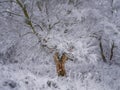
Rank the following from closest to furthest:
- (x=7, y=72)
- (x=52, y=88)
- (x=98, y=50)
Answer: (x=52, y=88)
(x=7, y=72)
(x=98, y=50)

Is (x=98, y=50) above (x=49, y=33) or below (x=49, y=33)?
below

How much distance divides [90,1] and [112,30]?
1.56 m

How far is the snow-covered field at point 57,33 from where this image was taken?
9219mm

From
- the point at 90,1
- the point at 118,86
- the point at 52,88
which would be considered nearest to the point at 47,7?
the point at 90,1

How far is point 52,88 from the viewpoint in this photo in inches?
385

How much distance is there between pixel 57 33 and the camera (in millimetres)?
9375

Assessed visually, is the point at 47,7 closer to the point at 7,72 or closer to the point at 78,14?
the point at 78,14

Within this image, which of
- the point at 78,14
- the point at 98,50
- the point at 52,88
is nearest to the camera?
the point at 78,14

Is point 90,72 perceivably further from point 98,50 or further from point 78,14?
point 78,14

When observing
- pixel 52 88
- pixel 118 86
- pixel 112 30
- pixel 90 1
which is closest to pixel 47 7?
pixel 90 1

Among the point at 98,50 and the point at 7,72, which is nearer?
the point at 7,72

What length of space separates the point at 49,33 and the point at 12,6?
192cm

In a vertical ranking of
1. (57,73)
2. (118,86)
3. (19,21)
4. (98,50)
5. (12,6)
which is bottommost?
(118,86)

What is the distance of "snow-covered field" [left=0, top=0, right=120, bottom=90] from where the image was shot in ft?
30.2
